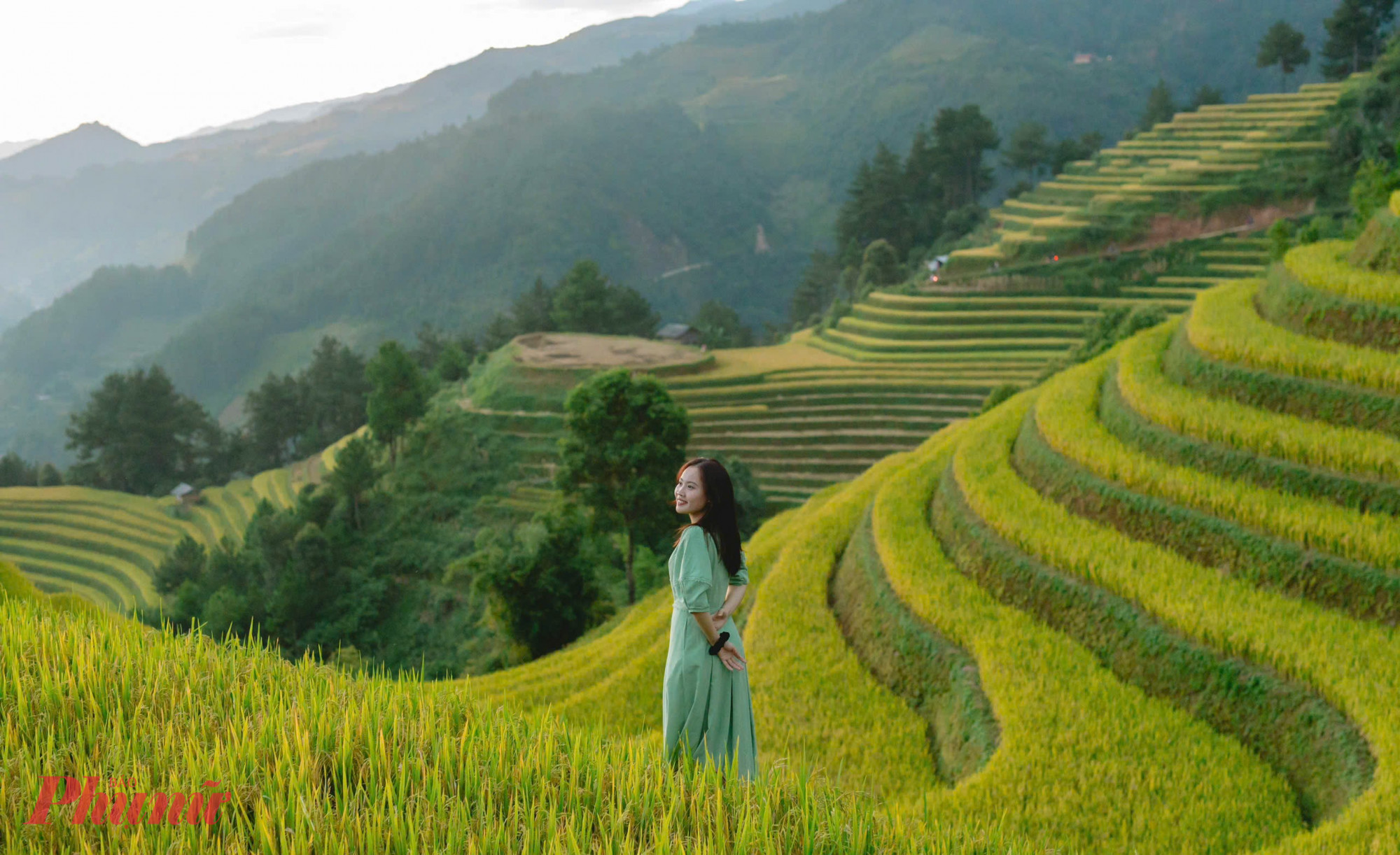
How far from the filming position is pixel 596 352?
35.6 m

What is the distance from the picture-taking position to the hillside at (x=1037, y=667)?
2562 mm

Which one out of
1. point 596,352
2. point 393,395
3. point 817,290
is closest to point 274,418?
point 393,395

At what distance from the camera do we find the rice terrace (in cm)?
258

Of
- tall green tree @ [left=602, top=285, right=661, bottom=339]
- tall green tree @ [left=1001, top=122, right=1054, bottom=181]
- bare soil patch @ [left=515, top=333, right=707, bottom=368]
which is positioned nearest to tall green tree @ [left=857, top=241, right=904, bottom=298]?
tall green tree @ [left=602, top=285, right=661, bottom=339]

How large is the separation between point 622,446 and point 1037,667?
44.1ft

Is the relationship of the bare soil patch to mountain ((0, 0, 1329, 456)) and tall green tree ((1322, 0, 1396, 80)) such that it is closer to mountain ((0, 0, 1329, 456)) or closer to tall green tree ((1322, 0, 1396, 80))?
tall green tree ((1322, 0, 1396, 80))

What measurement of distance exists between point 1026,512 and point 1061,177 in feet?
144

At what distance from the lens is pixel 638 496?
18.6 meters

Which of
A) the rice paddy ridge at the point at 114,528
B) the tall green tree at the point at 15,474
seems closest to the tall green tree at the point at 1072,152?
the rice paddy ridge at the point at 114,528

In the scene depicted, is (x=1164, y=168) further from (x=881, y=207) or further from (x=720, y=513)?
(x=720, y=513)

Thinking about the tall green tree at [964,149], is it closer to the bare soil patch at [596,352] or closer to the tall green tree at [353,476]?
the bare soil patch at [596,352]

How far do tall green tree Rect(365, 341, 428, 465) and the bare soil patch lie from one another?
467cm

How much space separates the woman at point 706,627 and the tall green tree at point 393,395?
27.8 meters

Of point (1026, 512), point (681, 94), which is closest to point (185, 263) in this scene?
A: point (681, 94)
